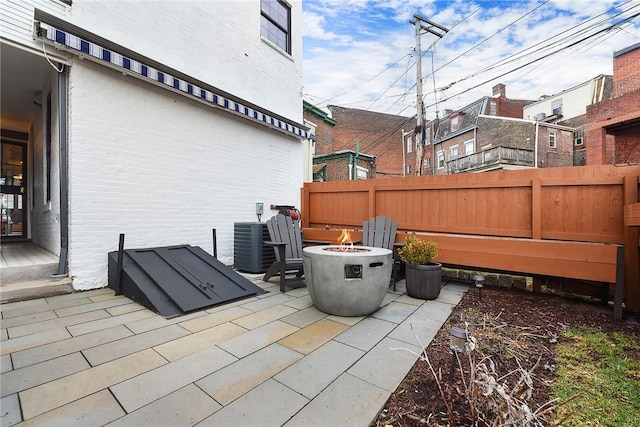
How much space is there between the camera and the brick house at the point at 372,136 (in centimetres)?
1817

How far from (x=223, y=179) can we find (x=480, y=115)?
73.9 ft

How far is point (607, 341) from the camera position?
Result: 226cm

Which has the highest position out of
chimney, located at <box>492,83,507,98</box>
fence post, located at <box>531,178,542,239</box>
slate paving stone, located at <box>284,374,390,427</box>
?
chimney, located at <box>492,83,507,98</box>

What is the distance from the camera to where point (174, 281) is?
3.20 m

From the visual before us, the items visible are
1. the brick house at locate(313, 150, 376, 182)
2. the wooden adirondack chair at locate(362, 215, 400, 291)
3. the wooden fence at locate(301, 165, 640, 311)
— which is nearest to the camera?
the wooden fence at locate(301, 165, 640, 311)

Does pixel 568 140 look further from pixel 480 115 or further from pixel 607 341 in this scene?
pixel 607 341

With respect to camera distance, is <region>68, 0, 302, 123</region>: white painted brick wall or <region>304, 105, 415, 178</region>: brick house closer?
<region>68, 0, 302, 123</region>: white painted brick wall

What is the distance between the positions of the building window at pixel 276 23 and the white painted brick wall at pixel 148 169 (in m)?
2.38

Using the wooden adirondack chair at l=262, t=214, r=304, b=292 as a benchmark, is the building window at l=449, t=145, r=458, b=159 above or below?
above

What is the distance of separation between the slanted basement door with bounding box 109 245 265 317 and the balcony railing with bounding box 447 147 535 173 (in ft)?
63.5

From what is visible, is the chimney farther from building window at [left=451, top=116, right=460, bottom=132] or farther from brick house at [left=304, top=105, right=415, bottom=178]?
brick house at [left=304, top=105, right=415, bottom=178]

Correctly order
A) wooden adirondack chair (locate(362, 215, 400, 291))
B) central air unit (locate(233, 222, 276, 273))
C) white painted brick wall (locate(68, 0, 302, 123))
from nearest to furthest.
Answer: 1. white painted brick wall (locate(68, 0, 302, 123))
2. wooden adirondack chair (locate(362, 215, 400, 291))
3. central air unit (locate(233, 222, 276, 273))

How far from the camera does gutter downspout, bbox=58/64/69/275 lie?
10.8 feet

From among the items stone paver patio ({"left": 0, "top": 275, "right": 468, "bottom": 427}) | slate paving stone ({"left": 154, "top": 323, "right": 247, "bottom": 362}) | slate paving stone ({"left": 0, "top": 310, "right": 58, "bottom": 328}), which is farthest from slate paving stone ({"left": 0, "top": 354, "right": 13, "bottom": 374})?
slate paving stone ({"left": 154, "top": 323, "right": 247, "bottom": 362})
